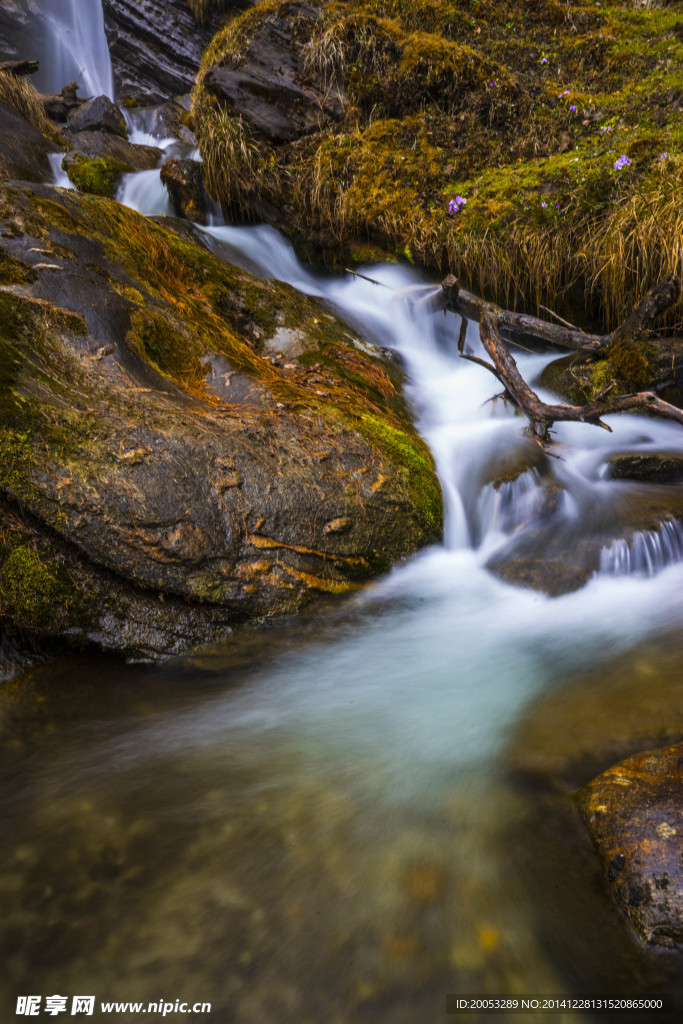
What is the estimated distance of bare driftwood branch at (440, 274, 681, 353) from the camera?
4.70 m

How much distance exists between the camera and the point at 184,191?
7172 millimetres

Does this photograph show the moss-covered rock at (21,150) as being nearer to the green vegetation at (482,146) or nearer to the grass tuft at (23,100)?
the grass tuft at (23,100)

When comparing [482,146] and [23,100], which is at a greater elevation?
[23,100]

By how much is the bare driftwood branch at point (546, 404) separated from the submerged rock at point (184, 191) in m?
4.71

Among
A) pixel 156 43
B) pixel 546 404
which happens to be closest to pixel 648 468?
pixel 546 404

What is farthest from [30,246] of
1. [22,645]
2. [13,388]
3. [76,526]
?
[22,645]

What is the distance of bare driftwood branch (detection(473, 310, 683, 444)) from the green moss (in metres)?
6.40

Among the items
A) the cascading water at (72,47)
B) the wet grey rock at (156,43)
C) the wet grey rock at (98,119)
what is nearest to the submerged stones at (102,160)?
the wet grey rock at (98,119)

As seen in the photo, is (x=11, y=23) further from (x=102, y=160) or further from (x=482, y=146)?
(x=482, y=146)

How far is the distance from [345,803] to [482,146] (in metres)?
8.14

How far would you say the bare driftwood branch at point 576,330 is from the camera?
470cm

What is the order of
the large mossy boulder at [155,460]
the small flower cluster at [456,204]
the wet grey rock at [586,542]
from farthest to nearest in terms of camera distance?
the small flower cluster at [456,204]
the wet grey rock at [586,542]
the large mossy boulder at [155,460]

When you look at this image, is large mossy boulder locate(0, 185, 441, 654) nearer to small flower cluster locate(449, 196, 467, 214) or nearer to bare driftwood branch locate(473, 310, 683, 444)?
bare driftwood branch locate(473, 310, 683, 444)

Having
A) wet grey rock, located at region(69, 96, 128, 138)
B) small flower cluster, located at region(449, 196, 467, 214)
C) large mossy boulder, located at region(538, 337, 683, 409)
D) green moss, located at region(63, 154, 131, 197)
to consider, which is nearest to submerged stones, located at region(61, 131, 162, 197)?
green moss, located at region(63, 154, 131, 197)
